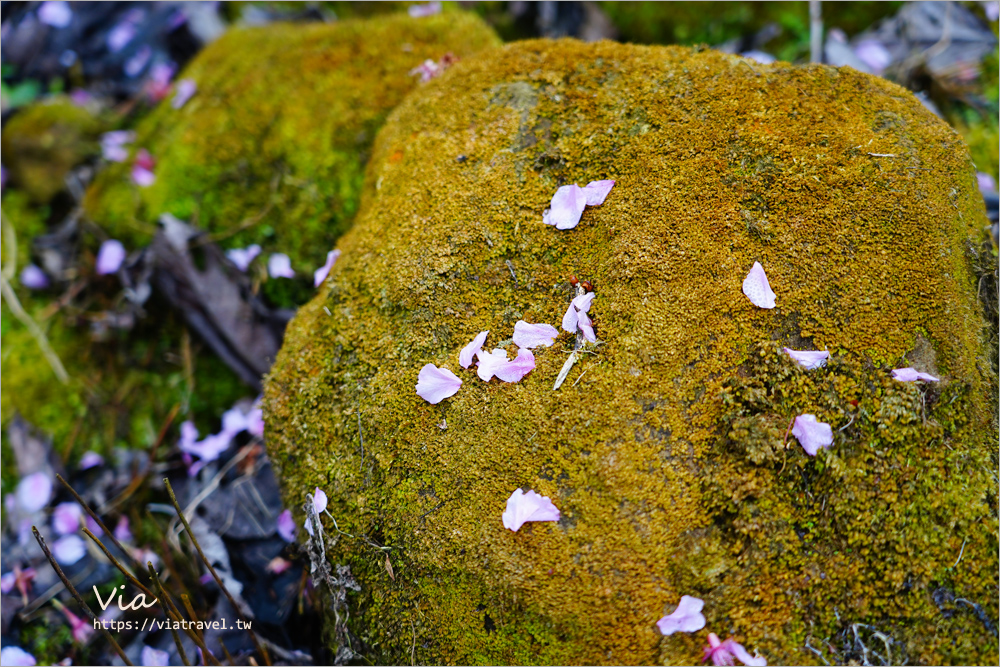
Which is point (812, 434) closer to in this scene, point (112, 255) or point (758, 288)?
point (758, 288)

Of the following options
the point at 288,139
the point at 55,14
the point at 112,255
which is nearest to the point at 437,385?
the point at 288,139

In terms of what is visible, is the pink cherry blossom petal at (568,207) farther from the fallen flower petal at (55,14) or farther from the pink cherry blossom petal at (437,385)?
the fallen flower petal at (55,14)

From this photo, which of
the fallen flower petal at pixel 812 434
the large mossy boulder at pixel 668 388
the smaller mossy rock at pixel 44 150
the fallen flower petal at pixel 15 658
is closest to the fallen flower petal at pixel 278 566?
the large mossy boulder at pixel 668 388

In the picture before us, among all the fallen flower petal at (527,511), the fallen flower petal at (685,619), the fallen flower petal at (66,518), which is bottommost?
the fallen flower petal at (66,518)

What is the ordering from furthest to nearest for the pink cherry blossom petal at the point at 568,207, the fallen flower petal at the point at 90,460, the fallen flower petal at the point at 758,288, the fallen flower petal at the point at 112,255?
the fallen flower petal at the point at 112,255
the fallen flower petal at the point at 90,460
the pink cherry blossom petal at the point at 568,207
the fallen flower petal at the point at 758,288

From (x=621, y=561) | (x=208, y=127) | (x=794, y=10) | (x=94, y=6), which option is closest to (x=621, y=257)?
(x=621, y=561)

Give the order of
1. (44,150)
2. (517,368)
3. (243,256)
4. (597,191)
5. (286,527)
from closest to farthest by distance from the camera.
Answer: (517,368) < (597,191) < (286,527) < (243,256) < (44,150)
